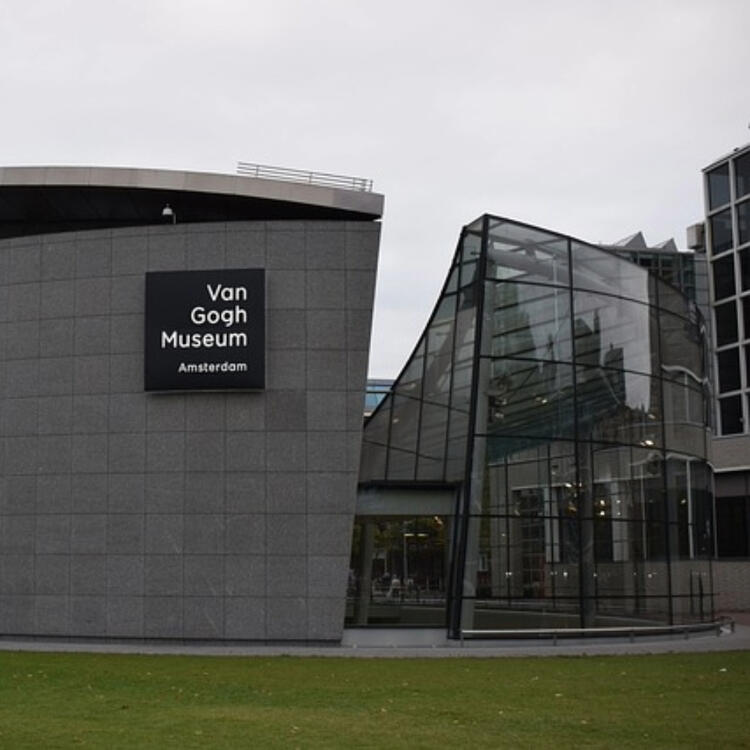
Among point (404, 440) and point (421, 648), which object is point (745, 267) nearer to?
point (404, 440)

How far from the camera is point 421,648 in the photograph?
78.5ft

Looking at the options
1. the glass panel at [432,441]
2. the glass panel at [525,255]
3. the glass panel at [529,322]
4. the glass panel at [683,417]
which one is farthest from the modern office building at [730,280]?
the glass panel at [432,441]

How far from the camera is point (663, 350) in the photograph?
2891 centimetres

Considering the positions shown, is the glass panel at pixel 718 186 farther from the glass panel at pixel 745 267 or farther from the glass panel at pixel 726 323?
the glass panel at pixel 726 323

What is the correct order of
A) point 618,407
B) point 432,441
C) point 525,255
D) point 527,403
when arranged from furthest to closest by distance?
point 618,407, point 525,255, point 432,441, point 527,403

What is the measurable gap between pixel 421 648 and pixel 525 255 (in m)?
9.11

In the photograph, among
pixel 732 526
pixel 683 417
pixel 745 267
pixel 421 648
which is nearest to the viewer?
pixel 421 648

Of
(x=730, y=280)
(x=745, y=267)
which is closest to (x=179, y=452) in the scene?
(x=745, y=267)

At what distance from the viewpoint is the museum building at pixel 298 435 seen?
24.5 metres

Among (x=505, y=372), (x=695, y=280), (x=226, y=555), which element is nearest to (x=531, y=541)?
(x=505, y=372)

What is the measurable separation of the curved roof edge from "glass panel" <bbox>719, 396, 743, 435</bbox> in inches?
1675

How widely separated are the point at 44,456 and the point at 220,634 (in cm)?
575

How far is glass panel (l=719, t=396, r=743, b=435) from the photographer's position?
63.3m

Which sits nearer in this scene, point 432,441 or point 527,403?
point 527,403
